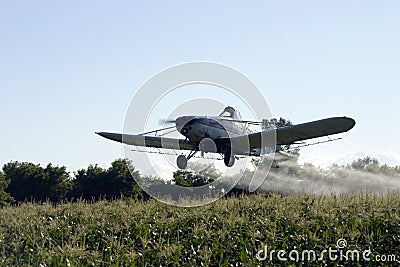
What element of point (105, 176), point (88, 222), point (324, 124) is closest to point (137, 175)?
point (88, 222)

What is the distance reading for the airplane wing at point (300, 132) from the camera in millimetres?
25672

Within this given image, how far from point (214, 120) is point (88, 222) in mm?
13040

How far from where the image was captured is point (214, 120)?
29.5m

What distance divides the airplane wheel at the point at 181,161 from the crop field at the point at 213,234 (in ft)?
27.8

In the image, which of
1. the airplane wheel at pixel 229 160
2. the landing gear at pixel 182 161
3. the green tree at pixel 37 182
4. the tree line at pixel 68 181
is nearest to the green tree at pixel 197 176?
the landing gear at pixel 182 161

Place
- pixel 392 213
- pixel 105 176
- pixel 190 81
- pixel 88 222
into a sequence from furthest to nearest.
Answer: pixel 105 176
pixel 190 81
pixel 88 222
pixel 392 213

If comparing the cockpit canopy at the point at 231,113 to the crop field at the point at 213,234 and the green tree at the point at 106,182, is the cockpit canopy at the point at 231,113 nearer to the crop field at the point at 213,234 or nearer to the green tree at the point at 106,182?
A: the crop field at the point at 213,234

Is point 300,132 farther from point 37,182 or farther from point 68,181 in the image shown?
point 37,182

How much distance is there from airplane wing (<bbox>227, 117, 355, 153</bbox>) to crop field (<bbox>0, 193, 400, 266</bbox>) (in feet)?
24.2

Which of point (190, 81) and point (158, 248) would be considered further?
point (190, 81)

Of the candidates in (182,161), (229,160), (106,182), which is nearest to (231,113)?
(229,160)

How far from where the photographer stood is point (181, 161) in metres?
27.9

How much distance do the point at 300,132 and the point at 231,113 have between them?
386cm

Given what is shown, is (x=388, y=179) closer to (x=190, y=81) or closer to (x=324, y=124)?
(x=324, y=124)
